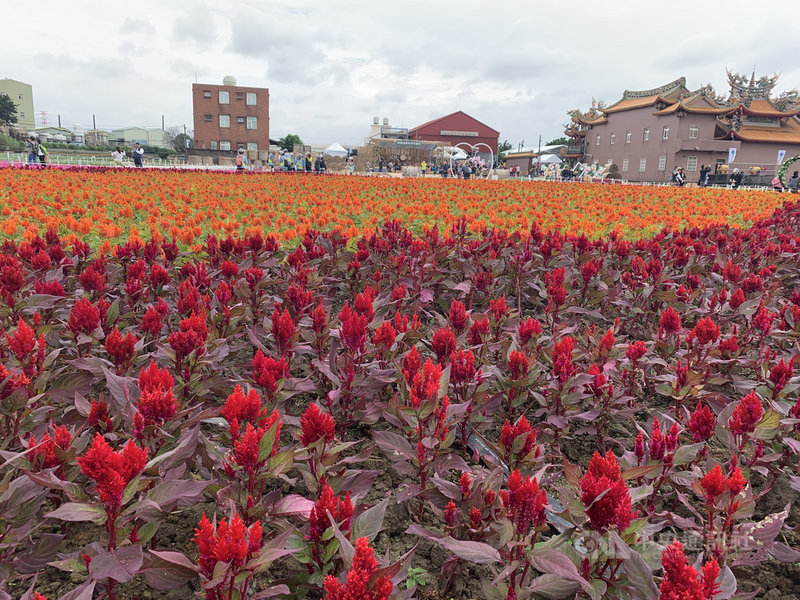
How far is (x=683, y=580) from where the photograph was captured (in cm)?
89

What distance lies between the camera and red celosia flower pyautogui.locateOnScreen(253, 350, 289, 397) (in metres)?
1.73

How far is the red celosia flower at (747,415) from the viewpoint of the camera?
5.24 feet

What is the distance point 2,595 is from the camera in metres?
1.10

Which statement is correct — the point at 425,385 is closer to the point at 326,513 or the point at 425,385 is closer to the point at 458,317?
the point at 326,513

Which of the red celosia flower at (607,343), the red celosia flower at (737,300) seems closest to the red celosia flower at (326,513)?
the red celosia flower at (607,343)

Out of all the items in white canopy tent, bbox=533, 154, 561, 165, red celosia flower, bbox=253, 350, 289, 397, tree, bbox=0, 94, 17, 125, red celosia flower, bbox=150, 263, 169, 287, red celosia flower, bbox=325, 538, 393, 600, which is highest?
tree, bbox=0, 94, 17, 125

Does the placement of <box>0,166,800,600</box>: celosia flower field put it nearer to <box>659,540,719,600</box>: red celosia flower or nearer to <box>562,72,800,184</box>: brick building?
<box>659,540,719,600</box>: red celosia flower

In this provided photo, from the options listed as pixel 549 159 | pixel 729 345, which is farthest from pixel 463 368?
pixel 549 159

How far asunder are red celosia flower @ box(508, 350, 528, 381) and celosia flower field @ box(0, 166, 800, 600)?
0.5 inches

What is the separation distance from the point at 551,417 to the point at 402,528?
0.71 m

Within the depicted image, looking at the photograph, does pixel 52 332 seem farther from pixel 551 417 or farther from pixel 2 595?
pixel 551 417

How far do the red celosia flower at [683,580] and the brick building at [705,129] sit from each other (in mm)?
43996

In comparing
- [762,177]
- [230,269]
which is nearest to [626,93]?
[762,177]

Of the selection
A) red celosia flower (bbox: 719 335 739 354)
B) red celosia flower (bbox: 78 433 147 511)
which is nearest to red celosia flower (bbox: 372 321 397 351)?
red celosia flower (bbox: 78 433 147 511)
